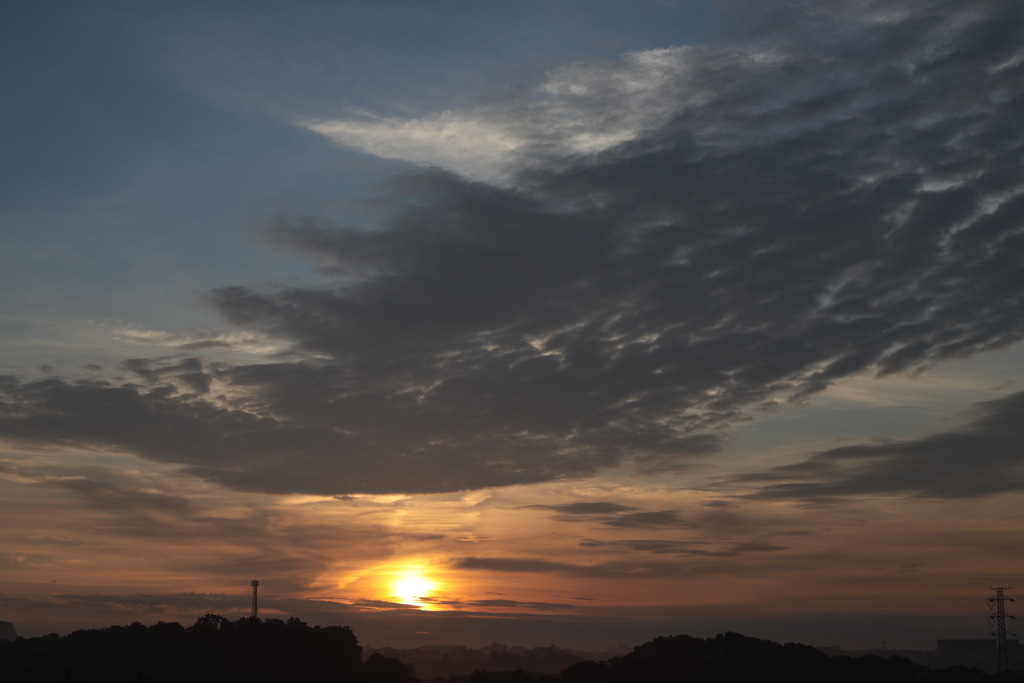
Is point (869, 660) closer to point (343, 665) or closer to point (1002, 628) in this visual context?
point (1002, 628)

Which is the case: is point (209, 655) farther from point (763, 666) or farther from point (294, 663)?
point (763, 666)

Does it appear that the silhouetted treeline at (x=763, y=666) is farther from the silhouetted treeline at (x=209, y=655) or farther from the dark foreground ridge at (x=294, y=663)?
the silhouetted treeline at (x=209, y=655)

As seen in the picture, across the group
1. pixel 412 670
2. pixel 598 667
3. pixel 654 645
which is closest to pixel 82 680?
pixel 412 670

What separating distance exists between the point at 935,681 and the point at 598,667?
197 feet

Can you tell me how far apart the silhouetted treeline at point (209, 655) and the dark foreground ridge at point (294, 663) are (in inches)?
5.8

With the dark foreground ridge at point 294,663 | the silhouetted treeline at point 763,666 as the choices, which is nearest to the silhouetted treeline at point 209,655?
the dark foreground ridge at point 294,663

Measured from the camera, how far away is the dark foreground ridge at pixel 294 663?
382 ft

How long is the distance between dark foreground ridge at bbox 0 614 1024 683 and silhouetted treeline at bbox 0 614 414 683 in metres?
0.15

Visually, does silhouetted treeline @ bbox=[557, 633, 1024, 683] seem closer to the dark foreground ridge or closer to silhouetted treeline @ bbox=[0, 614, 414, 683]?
the dark foreground ridge

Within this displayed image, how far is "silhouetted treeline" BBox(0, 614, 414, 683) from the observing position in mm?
115562

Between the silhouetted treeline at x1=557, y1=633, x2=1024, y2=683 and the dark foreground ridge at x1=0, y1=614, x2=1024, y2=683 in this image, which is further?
the silhouetted treeline at x1=557, y1=633, x2=1024, y2=683

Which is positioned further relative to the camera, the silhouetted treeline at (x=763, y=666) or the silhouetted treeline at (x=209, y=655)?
the silhouetted treeline at (x=763, y=666)

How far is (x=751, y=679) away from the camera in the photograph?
138 meters

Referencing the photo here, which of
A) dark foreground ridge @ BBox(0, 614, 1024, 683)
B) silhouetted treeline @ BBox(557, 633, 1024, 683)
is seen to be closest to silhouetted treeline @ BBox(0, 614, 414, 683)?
dark foreground ridge @ BBox(0, 614, 1024, 683)
